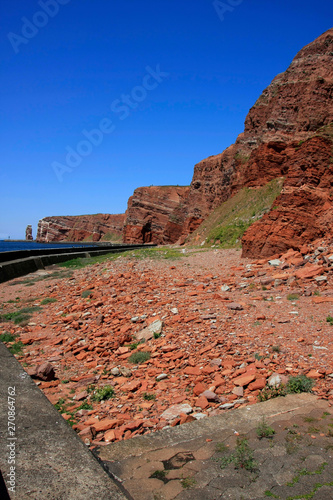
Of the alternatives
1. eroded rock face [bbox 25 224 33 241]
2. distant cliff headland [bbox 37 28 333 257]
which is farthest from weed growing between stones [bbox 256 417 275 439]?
eroded rock face [bbox 25 224 33 241]

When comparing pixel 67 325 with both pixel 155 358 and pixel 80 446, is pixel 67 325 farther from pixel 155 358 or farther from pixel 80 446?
pixel 80 446

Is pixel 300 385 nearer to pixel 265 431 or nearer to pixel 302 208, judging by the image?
pixel 265 431

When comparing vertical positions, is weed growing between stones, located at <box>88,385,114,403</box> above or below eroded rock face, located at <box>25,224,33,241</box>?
below

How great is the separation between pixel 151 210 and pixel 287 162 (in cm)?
5222

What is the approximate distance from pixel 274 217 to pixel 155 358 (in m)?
8.56

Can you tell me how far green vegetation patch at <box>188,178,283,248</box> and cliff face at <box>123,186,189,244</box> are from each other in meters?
44.1

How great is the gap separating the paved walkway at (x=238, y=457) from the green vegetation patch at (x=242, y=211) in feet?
47.9

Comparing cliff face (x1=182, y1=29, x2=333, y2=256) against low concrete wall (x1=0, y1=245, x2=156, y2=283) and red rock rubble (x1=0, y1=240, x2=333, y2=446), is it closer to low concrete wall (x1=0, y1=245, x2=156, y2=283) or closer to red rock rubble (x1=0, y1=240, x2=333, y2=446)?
red rock rubble (x1=0, y1=240, x2=333, y2=446)

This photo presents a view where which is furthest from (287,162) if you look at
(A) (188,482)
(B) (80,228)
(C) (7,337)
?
(B) (80,228)

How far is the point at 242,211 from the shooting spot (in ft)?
77.0

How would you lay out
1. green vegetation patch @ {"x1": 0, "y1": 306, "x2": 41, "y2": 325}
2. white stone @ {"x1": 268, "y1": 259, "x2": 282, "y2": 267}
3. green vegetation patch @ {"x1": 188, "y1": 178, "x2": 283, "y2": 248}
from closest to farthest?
green vegetation patch @ {"x1": 0, "y1": 306, "x2": 41, "y2": 325}, white stone @ {"x1": 268, "y1": 259, "x2": 282, "y2": 267}, green vegetation patch @ {"x1": 188, "y1": 178, "x2": 283, "y2": 248}

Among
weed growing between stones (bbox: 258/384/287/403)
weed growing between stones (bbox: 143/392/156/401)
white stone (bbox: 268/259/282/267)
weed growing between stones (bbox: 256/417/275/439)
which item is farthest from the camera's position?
white stone (bbox: 268/259/282/267)

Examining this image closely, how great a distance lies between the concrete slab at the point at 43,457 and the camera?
1722 mm

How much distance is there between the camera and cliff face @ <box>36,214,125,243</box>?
13262 cm
